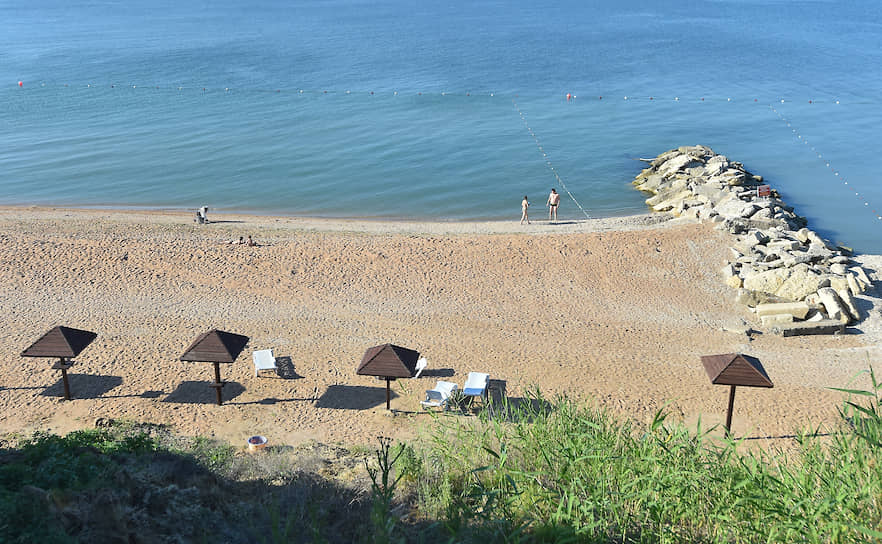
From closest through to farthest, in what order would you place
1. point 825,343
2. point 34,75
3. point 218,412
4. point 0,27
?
point 218,412 → point 825,343 → point 34,75 → point 0,27

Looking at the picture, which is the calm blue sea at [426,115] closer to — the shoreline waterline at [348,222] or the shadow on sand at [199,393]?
the shoreline waterline at [348,222]

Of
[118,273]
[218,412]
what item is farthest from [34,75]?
[218,412]

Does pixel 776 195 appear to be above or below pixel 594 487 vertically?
above

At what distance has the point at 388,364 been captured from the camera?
37.8 ft

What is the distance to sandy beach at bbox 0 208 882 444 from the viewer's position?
12.3 metres

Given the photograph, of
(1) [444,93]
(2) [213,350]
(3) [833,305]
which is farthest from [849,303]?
(1) [444,93]

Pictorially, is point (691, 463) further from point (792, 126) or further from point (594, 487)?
point (792, 126)

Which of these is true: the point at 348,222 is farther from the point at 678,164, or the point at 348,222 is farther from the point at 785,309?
the point at 785,309

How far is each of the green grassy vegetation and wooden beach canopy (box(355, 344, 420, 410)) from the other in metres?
3.20

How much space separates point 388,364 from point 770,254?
1276cm

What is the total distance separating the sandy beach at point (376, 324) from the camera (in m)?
12.3

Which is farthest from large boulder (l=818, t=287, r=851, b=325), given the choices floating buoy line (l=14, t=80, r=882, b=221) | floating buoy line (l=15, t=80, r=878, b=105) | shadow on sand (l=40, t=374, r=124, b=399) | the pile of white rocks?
floating buoy line (l=15, t=80, r=878, b=105)

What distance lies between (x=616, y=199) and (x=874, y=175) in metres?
12.9

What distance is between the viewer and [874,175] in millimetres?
32688
